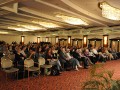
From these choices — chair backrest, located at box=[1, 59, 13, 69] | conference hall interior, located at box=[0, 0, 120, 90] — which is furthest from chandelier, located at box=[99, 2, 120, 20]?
chair backrest, located at box=[1, 59, 13, 69]

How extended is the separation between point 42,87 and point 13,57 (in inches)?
117

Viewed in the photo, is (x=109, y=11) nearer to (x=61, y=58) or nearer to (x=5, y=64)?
(x=61, y=58)

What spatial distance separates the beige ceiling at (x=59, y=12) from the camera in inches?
275

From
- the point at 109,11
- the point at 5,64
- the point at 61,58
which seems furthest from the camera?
the point at 61,58

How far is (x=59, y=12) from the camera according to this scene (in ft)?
30.0

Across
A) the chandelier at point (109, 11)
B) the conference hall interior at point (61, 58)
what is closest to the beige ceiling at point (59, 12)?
the conference hall interior at point (61, 58)

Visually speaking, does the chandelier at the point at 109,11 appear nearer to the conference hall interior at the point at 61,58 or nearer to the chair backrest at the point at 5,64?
the conference hall interior at the point at 61,58

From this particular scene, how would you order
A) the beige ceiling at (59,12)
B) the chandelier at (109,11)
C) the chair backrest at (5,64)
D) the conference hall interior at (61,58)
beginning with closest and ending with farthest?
the conference hall interior at (61,58)
the chair backrest at (5,64)
the chandelier at (109,11)
the beige ceiling at (59,12)

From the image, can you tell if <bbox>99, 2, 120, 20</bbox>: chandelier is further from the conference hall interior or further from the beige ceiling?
the beige ceiling

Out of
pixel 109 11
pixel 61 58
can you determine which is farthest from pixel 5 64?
pixel 109 11

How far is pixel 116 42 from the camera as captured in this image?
53.8ft

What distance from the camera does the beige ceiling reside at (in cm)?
698

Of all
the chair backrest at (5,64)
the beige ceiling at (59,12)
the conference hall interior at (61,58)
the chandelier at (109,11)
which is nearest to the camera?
the conference hall interior at (61,58)

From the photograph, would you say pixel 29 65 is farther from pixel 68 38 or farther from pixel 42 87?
pixel 68 38
